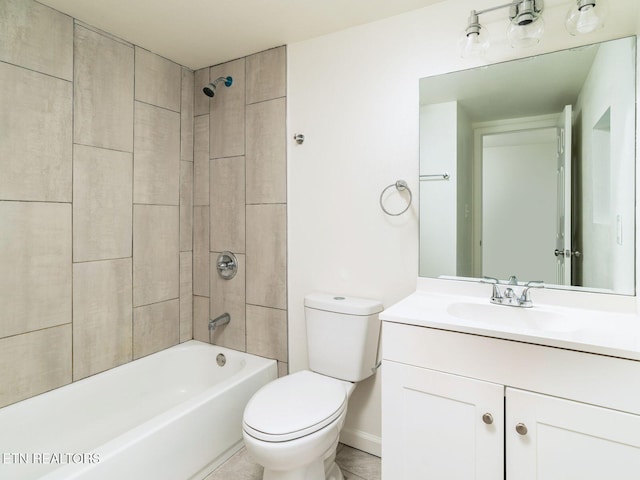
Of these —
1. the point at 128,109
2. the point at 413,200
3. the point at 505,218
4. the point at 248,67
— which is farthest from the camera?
the point at 248,67

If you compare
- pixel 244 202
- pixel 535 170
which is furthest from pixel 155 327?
pixel 535 170

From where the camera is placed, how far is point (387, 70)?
182 cm

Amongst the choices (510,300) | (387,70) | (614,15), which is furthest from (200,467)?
(614,15)

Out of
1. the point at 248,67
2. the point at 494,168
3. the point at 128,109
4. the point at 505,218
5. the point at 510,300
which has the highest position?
the point at 248,67

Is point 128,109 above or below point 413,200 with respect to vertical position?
above

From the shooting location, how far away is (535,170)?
1539 millimetres

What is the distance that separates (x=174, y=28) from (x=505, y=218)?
1.99 metres

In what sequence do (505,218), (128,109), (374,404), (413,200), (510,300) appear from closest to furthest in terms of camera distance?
(510,300) → (505,218) → (413,200) → (374,404) → (128,109)

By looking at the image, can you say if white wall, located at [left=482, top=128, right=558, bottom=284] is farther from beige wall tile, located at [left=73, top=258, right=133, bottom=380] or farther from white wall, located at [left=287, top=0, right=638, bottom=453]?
beige wall tile, located at [left=73, top=258, right=133, bottom=380]

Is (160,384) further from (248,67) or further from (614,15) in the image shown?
(614,15)

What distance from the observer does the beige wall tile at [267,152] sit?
84.4 inches

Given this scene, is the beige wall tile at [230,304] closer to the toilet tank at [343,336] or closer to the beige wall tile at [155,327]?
the beige wall tile at [155,327]

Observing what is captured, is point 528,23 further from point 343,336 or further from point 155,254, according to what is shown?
point 155,254

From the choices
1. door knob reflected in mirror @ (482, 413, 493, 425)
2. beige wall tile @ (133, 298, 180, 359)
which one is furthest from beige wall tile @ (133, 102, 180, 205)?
door knob reflected in mirror @ (482, 413, 493, 425)
